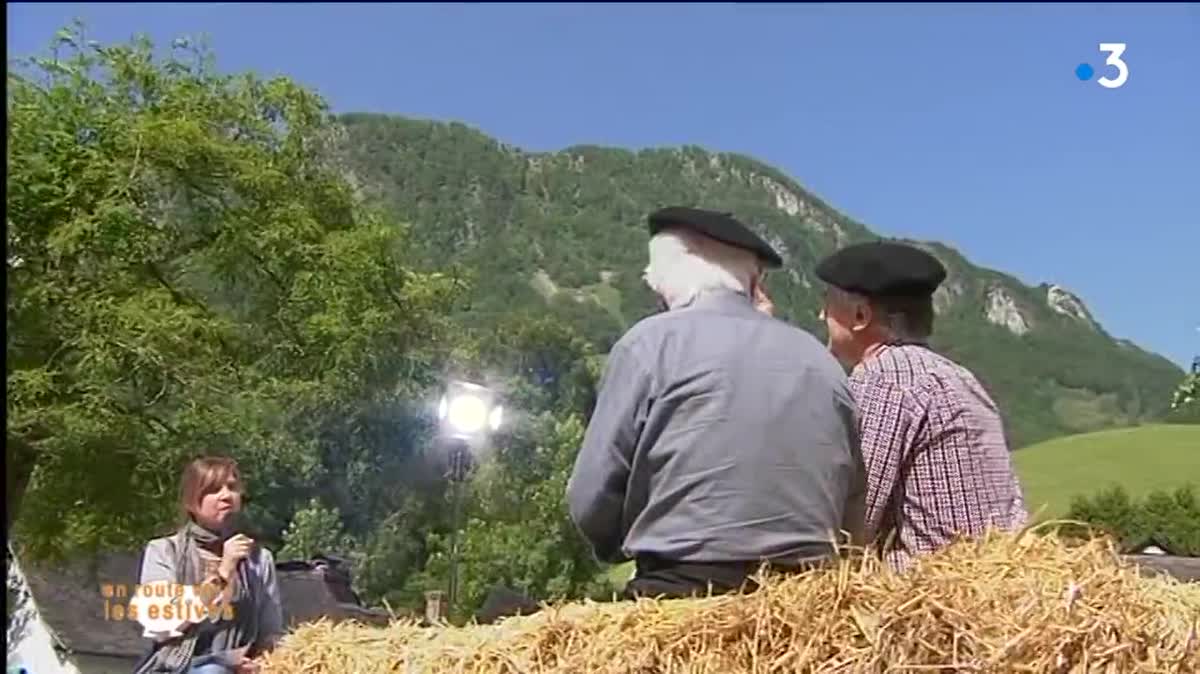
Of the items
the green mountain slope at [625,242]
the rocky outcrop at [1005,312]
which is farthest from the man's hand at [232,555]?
the rocky outcrop at [1005,312]

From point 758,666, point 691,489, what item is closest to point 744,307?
point 691,489

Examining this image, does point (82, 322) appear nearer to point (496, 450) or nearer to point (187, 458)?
point (187, 458)

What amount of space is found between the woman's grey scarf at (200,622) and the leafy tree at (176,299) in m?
1.61

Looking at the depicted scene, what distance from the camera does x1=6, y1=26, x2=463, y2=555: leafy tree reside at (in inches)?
145

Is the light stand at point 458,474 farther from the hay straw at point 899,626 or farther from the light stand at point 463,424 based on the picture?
the hay straw at point 899,626

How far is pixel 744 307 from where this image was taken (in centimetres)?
157

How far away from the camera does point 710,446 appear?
4.80 feet

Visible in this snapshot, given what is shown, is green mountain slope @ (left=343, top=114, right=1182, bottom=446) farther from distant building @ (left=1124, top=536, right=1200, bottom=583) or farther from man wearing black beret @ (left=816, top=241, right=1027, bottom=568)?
man wearing black beret @ (left=816, top=241, right=1027, bottom=568)

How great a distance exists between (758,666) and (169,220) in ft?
10.1

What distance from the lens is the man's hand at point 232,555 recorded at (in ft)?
6.92

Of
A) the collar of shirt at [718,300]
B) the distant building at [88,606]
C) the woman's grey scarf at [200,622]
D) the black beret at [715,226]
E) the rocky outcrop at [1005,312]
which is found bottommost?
the distant building at [88,606]

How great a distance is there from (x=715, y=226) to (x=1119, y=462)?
7.59 feet

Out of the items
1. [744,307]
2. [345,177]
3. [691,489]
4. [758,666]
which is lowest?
[758,666]

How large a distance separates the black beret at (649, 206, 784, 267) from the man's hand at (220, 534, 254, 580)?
3.05 feet
